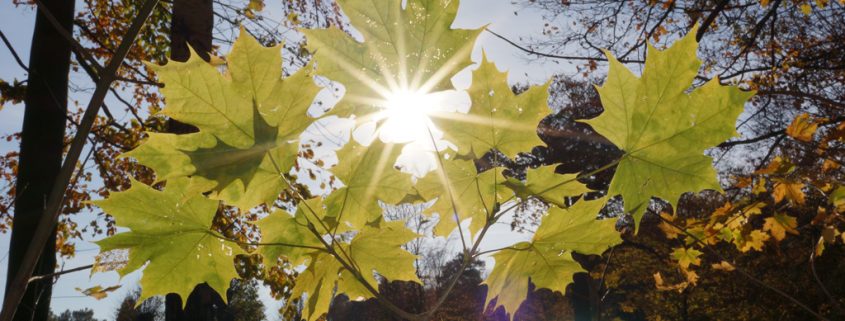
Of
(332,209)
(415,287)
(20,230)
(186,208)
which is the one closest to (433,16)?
(332,209)

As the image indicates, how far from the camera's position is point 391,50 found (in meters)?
0.53

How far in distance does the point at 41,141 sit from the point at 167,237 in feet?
14.3

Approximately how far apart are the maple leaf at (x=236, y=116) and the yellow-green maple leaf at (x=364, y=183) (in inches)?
2.6

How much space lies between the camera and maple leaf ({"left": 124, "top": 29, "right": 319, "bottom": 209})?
549 mm

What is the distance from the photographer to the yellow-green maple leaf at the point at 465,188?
2.29 feet

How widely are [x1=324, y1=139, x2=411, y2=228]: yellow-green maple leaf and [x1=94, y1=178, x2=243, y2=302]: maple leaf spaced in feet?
0.52

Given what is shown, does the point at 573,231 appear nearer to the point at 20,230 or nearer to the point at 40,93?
the point at 20,230

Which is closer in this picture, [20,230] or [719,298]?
[20,230]

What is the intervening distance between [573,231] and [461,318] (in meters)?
30.0

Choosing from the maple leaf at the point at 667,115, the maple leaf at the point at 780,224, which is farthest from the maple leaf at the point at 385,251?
the maple leaf at the point at 780,224

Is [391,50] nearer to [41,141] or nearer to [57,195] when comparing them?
[57,195]

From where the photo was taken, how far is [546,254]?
759 mm

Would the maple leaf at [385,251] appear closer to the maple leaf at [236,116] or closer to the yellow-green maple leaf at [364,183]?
the yellow-green maple leaf at [364,183]

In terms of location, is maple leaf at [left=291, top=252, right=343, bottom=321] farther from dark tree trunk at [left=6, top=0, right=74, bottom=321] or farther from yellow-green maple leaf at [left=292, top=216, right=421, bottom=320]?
dark tree trunk at [left=6, top=0, right=74, bottom=321]
